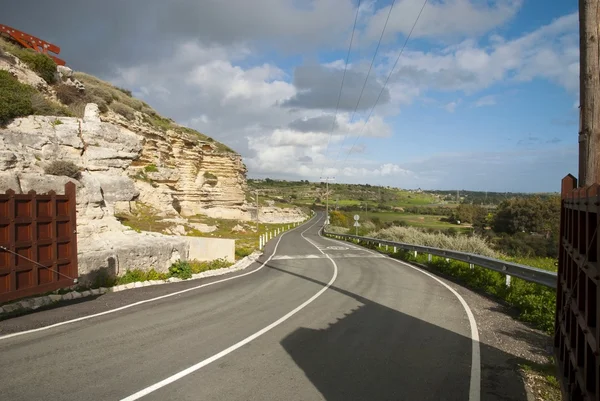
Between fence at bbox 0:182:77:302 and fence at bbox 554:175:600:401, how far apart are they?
9123 millimetres

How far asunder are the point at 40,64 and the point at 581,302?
3201 cm

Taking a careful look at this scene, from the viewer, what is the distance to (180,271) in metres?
14.6

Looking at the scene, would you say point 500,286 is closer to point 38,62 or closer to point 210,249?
point 210,249

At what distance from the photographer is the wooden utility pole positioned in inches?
217

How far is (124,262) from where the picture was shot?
43.2 ft

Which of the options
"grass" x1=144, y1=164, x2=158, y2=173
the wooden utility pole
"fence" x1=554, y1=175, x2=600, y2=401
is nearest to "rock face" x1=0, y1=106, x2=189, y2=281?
"fence" x1=554, y1=175, x2=600, y2=401

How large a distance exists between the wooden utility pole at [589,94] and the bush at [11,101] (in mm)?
19959

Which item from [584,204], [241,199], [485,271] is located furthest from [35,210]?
[241,199]

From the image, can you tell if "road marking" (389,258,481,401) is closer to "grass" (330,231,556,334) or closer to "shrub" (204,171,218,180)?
"grass" (330,231,556,334)

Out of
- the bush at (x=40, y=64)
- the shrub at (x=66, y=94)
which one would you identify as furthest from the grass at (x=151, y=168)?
the bush at (x=40, y=64)

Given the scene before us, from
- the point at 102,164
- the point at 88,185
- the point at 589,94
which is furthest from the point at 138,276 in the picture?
the point at 589,94

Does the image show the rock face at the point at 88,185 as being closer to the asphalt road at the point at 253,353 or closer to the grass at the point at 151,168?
the asphalt road at the point at 253,353

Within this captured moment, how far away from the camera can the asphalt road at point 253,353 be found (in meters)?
4.93

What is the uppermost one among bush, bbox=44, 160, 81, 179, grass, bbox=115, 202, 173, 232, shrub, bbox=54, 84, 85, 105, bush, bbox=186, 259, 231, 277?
shrub, bbox=54, 84, 85, 105
